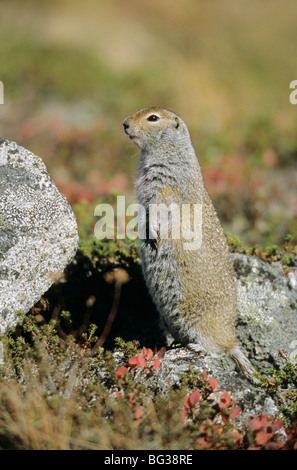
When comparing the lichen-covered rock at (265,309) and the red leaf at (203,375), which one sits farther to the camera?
the lichen-covered rock at (265,309)

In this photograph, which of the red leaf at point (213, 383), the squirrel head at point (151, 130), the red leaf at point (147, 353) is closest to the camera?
the red leaf at point (213, 383)

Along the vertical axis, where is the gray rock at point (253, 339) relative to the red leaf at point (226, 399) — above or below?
above

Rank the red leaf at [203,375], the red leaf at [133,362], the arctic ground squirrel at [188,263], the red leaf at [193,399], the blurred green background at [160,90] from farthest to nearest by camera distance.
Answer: the blurred green background at [160,90], the arctic ground squirrel at [188,263], the red leaf at [133,362], the red leaf at [203,375], the red leaf at [193,399]

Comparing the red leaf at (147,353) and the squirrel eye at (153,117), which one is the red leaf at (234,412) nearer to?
the red leaf at (147,353)

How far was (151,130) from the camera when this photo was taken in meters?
6.05

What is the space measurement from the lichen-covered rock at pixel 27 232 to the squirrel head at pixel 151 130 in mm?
1315

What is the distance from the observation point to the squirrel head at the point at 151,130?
605 cm

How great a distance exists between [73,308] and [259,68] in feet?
57.8

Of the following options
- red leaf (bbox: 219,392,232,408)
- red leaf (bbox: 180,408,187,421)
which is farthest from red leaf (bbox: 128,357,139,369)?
red leaf (bbox: 219,392,232,408)

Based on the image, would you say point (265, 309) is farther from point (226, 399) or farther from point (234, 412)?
point (234, 412)

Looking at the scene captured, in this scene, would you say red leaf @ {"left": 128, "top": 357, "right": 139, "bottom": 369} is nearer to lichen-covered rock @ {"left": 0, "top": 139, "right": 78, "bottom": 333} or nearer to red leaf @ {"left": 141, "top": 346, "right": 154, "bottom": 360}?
red leaf @ {"left": 141, "top": 346, "right": 154, "bottom": 360}

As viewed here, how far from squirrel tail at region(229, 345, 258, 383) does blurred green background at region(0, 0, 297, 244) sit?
262cm

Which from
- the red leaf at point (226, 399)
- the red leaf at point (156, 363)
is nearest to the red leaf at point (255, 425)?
the red leaf at point (226, 399)

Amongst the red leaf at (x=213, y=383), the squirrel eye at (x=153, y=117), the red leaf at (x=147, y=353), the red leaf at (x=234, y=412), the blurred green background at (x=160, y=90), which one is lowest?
the red leaf at (x=234, y=412)
